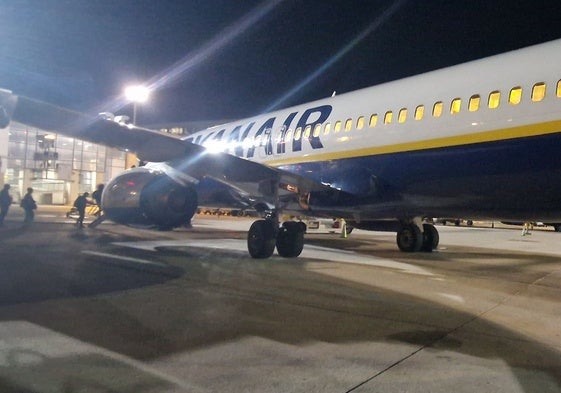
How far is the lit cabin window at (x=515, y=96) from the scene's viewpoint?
8042 mm

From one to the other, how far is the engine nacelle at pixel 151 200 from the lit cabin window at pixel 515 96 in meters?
6.96

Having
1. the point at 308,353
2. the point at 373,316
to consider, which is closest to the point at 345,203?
the point at 373,316

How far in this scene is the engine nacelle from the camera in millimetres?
11836

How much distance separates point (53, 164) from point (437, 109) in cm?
4578

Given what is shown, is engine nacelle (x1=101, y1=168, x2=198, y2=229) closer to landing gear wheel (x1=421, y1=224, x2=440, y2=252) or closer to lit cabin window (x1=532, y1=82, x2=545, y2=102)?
landing gear wheel (x1=421, y1=224, x2=440, y2=252)

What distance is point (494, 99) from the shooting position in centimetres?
838

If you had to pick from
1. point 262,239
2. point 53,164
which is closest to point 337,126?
point 262,239

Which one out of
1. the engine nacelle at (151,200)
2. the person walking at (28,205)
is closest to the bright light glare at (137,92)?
the person walking at (28,205)

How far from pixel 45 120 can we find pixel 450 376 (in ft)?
27.4

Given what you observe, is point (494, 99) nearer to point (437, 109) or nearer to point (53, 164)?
point (437, 109)

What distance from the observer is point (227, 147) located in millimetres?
15633

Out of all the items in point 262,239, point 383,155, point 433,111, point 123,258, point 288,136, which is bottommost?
point 123,258

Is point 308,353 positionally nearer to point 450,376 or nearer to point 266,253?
point 450,376

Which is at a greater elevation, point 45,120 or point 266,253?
point 45,120
